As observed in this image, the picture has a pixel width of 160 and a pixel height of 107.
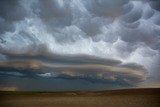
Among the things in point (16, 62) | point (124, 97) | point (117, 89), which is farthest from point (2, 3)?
point (124, 97)

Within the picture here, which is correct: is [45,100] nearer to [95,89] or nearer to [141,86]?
[95,89]

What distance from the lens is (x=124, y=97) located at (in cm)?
771

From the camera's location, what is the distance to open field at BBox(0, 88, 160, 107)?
22.2ft

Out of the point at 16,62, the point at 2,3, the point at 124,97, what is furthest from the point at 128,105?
the point at 2,3

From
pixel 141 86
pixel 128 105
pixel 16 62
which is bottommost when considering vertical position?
pixel 128 105

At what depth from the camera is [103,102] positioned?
7223mm

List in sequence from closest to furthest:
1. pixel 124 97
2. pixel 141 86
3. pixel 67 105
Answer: pixel 141 86 → pixel 67 105 → pixel 124 97

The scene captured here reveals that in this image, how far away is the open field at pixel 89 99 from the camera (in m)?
6.78

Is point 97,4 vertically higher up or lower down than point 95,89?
higher up

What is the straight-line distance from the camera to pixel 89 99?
7340mm

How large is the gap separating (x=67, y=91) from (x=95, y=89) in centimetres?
69

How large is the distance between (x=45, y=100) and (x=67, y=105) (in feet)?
3.20

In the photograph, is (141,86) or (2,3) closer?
(141,86)

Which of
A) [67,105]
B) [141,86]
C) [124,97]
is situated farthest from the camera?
[124,97]
